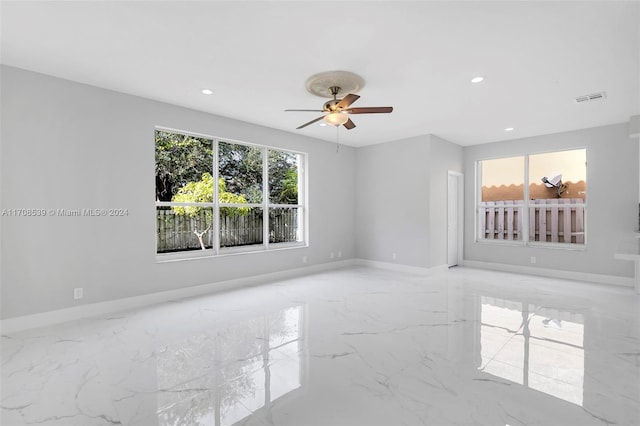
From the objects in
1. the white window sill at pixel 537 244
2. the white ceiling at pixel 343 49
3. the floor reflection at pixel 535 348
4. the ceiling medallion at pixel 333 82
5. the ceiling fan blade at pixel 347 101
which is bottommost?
the floor reflection at pixel 535 348

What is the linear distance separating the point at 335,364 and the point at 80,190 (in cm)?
341

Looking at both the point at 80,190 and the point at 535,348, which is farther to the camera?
the point at 80,190

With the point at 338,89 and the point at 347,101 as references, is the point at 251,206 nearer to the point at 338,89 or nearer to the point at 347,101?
the point at 338,89

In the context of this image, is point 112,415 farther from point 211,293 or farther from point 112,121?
point 112,121

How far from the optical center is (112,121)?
367cm

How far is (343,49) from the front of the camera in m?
2.70

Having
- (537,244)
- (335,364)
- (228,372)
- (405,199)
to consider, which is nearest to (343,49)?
(335,364)

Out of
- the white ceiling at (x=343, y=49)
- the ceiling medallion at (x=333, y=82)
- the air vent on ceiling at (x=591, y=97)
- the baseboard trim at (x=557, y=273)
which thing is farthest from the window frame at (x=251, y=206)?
the air vent on ceiling at (x=591, y=97)

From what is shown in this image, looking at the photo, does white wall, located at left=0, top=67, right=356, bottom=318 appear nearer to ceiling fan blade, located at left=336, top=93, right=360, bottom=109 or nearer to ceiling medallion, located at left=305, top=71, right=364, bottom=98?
ceiling medallion, located at left=305, top=71, right=364, bottom=98

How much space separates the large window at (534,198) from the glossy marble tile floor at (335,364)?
6.74 ft

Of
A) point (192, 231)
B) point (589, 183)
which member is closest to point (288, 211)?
point (192, 231)

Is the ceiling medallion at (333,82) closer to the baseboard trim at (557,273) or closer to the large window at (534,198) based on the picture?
the large window at (534,198)

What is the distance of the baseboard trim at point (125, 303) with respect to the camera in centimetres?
309

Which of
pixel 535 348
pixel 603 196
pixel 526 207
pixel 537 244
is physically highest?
pixel 603 196
